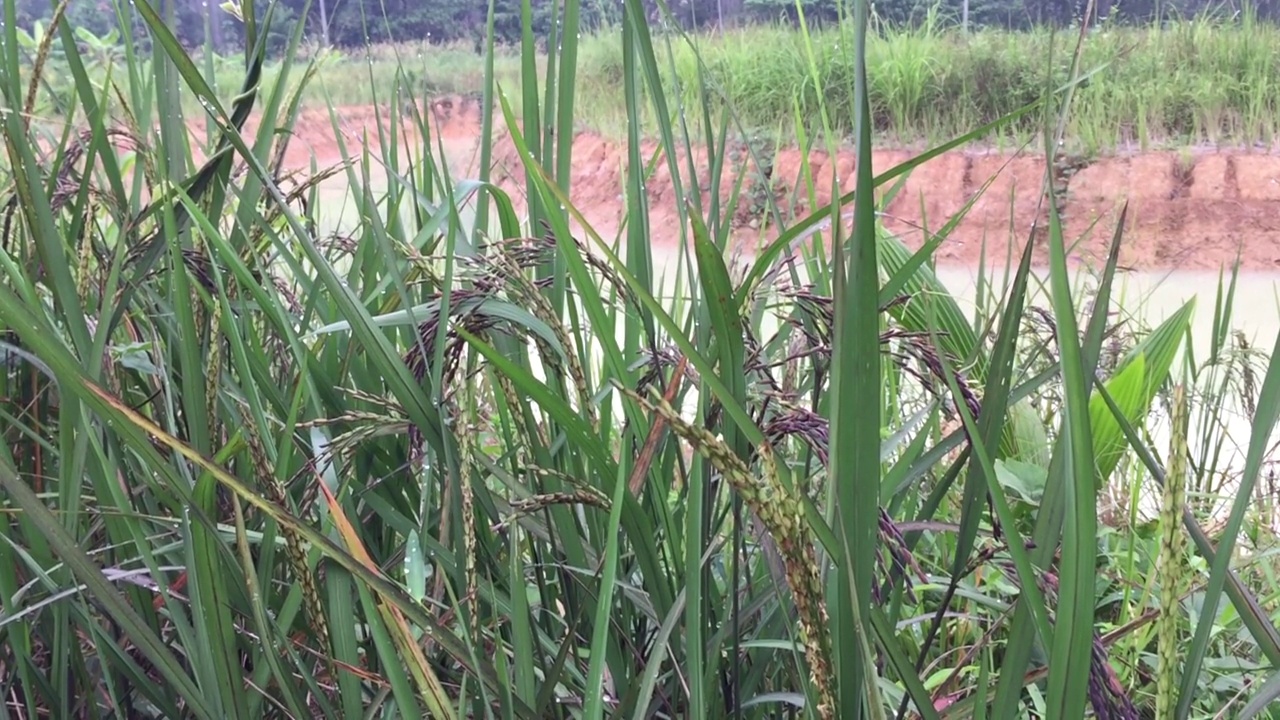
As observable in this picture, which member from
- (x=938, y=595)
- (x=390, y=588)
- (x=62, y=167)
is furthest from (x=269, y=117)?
(x=938, y=595)

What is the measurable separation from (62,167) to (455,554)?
0.22 m

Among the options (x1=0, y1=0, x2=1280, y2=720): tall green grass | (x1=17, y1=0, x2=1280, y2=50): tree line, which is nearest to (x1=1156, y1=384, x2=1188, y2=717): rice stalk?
(x1=0, y1=0, x2=1280, y2=720): tall green grass

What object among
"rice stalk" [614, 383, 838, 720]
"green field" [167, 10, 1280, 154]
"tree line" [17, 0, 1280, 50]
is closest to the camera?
"rice stalk" [614, 383, 838, 720]

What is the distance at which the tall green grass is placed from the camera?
14 centimetres

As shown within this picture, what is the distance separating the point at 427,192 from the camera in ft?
1.36

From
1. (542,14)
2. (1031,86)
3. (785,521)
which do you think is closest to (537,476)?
(785,521)

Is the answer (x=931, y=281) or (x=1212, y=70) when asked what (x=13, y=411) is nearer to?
(x=931, y=281)

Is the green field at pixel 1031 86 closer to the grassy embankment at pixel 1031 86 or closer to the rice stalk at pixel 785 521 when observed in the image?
the grassy embankment at pixel 1031 86

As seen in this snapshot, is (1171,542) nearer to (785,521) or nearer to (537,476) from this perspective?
(785,521)

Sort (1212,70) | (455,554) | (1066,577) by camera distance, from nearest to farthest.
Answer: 1. (1066,577)
2. (455,554)
3. (1212,70)

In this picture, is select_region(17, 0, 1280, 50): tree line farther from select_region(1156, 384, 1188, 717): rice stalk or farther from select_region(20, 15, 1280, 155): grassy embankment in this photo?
select_region(1156, 384, 1188, 717): rice stalk

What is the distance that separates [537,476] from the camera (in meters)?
0.29

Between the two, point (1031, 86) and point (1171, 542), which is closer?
point (1171, 542)

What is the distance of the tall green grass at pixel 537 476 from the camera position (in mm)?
141
